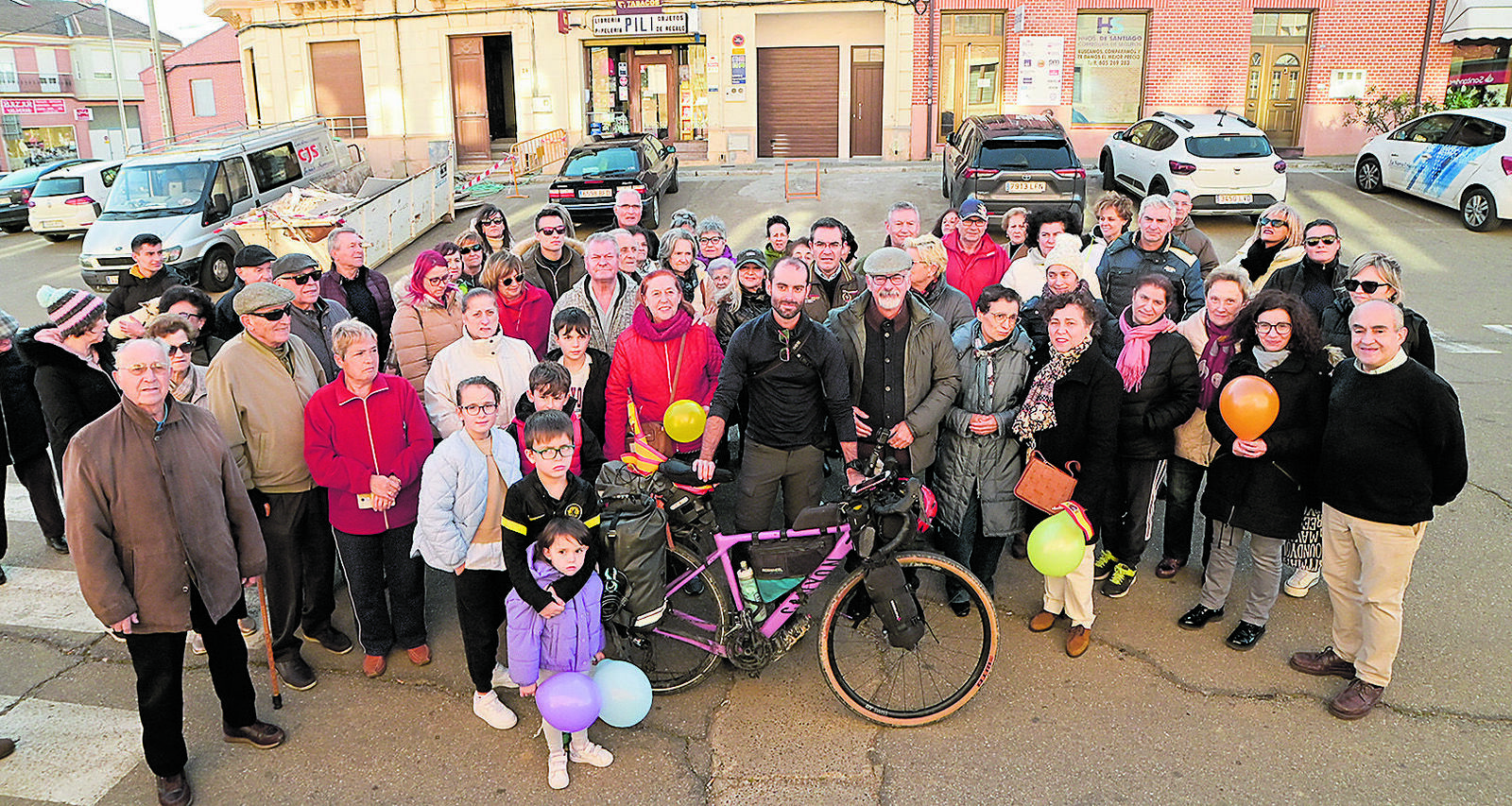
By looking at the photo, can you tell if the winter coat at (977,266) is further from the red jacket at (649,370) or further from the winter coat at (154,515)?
the winter coat at (154,515)

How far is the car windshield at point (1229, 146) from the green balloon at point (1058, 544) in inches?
487

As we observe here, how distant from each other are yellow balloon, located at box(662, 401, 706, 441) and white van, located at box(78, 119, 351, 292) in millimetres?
11676

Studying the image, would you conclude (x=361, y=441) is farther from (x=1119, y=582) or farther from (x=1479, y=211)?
(x=1479, y=211)

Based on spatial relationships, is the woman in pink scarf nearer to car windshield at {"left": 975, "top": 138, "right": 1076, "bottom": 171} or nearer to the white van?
car windshield at {"left": 975, "top": 138, "right": 1076, "bottom": 171}

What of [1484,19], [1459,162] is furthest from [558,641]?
[1484,19]

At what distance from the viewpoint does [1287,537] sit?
15.2 feet

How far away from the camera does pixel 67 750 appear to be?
13.8 feet

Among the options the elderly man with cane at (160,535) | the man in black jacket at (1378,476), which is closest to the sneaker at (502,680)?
the elderly man with cane at (160,535)

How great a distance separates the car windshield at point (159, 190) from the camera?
14430mm

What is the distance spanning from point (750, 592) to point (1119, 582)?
2.29 metres

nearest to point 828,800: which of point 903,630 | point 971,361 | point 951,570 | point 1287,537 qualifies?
point 903,630

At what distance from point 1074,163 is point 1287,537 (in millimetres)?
10114

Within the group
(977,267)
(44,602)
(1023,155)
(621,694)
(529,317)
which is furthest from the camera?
(1023,155)

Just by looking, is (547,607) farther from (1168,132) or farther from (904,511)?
(1168,132)
